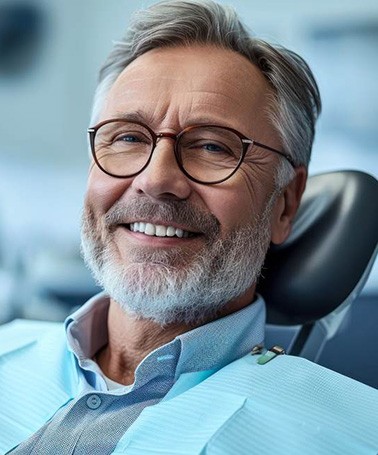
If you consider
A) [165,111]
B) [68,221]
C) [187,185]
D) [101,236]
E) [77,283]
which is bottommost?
[77,283]

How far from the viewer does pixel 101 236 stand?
1433 mm

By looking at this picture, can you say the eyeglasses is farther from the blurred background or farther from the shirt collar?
the blurred background

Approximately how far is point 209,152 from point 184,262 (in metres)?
0.21

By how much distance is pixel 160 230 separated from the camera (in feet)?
4.42

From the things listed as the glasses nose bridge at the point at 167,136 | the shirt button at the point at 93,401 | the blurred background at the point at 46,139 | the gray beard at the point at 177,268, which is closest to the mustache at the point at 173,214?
the gray beard at the point at 177,268

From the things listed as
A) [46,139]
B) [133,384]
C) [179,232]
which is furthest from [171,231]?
[46,139]

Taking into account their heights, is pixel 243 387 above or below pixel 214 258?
below

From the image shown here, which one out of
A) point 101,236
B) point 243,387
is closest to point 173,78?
point 101,236

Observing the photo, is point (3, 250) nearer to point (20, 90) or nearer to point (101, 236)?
point (20, 90)

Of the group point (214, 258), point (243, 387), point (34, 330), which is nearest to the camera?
point (243, 387)

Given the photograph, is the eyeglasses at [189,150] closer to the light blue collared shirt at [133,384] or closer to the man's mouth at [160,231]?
the man's mouth at [160,231]

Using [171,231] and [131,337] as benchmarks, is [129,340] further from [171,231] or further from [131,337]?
[171,231]

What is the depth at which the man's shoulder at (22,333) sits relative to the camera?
152 cm

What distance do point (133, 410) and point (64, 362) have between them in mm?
234
